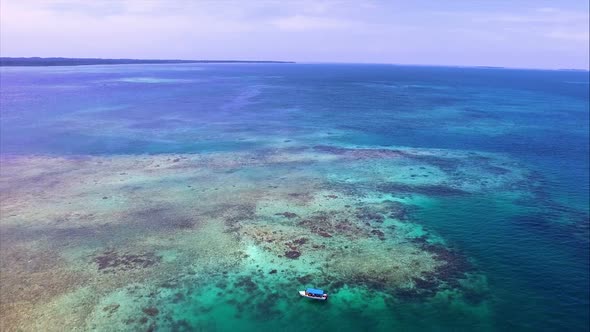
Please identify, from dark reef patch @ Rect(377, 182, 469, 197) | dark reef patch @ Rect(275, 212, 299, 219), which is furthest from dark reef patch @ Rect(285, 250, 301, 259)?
dark reef patch @ Rect(377, 182, 469, 197)

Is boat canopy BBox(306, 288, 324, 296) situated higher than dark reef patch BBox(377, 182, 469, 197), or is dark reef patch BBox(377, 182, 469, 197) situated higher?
dark reef patch BBox(377, 182, 469, 197)

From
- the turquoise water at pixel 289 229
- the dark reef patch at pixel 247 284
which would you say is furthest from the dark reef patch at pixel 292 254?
the dark reef patch at pixel 247 284

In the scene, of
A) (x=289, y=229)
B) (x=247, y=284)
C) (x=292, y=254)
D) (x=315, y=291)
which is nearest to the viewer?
(x=315, y=291)

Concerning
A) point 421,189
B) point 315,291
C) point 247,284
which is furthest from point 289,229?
point 421,189

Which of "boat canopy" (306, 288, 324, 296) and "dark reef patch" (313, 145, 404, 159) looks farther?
"dark reef patch" (313, 145, 404, 159)

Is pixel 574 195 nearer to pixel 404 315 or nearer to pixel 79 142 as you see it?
pixel 404 315

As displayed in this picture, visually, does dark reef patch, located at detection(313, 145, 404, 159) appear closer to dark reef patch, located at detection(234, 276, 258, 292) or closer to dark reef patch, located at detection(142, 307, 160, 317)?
dark reef patch, located at detection(234, 276, 258, 292)

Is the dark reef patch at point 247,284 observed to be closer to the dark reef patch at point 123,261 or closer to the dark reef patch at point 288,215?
the dark reef patch at point 123,261

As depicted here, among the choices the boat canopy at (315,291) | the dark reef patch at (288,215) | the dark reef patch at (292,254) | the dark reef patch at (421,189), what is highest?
the dark reef patch at (421,189)

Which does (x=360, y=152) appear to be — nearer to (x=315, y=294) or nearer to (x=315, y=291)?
(x=315, y=291)
